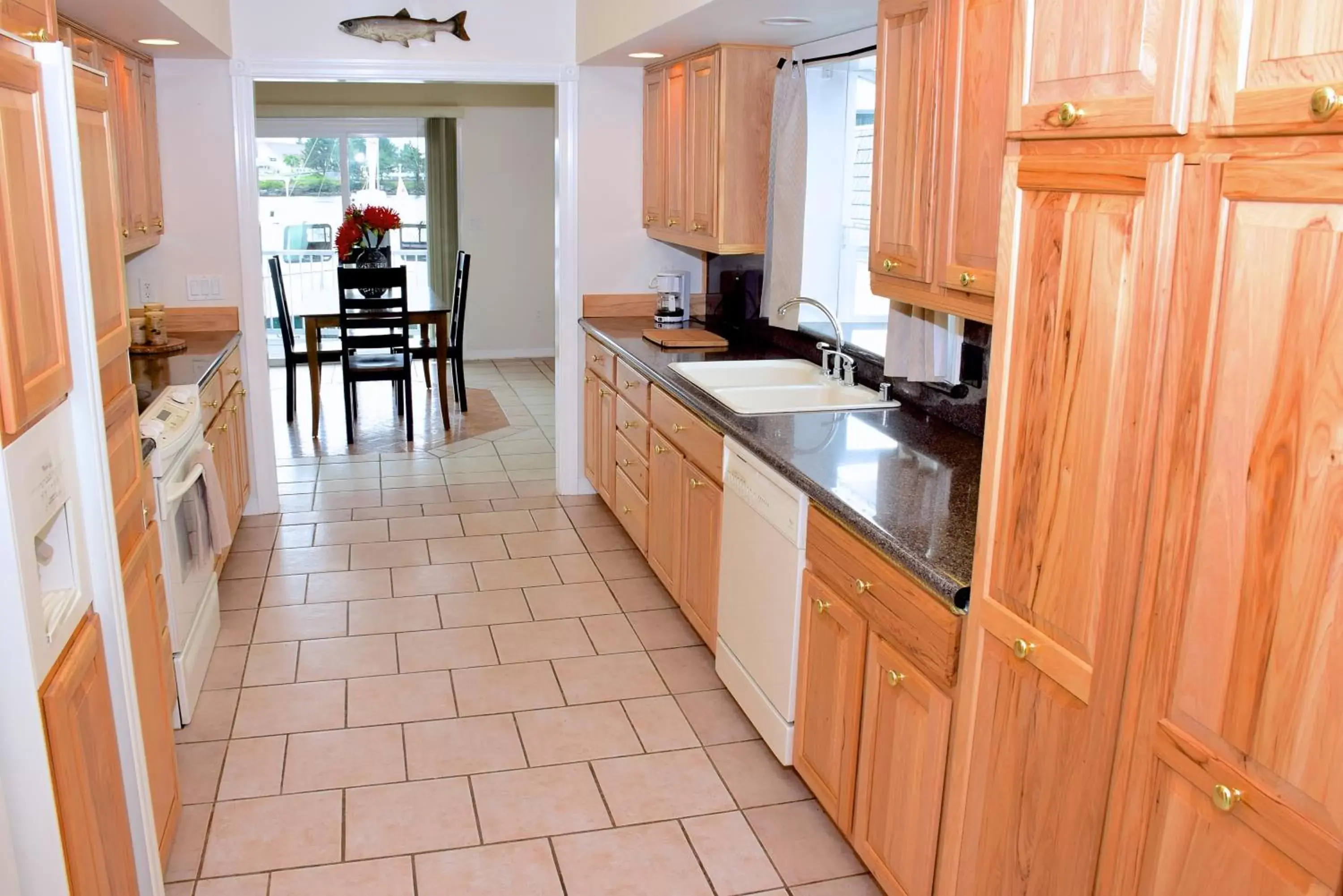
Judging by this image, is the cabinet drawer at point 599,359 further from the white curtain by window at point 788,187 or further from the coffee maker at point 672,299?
the white curtain by window at point 788,187

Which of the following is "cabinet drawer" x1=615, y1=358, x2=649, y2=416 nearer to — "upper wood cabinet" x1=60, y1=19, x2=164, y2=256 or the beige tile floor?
the beige tile floor

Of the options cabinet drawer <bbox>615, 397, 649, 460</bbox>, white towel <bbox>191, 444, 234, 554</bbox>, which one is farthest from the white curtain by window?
white towel <bbox>191, 444, 234, 554</bbox>

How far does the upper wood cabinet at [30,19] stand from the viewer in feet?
5.39

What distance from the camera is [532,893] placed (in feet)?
8.17

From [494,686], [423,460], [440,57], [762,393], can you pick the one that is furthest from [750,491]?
[423,460]

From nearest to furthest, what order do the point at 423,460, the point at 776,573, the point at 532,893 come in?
the point at 532,893, the point at 776,573, the point at 423,460

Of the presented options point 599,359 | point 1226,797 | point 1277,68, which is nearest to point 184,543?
point 599,359

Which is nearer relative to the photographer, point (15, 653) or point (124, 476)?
point (15, 653)

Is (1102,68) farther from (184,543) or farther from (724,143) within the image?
(724,143)

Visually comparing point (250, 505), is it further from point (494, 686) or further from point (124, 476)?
point (124, 476)

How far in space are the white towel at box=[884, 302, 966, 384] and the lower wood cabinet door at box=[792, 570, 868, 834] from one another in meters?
0.74

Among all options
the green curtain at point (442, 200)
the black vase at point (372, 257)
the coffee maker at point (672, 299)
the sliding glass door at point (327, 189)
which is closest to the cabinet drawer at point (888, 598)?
the coffee maker at point (672, 299)

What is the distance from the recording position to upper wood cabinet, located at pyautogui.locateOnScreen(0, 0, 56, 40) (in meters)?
1.64

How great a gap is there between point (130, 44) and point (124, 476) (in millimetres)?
2712
